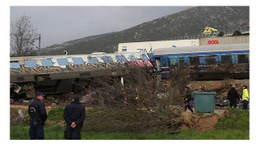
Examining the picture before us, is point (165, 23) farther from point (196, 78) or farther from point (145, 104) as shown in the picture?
point (145, 104)

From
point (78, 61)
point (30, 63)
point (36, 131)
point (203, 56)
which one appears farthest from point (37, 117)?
point (203, 56)

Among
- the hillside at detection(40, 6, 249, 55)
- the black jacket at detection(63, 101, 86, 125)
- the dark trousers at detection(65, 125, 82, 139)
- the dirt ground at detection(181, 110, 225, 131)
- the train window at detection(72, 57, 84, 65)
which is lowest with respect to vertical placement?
the dirt ground at detection(181, 110, 225, 131)

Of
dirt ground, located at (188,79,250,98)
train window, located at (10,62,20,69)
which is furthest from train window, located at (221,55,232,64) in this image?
train window, located at (10,62,20,69)

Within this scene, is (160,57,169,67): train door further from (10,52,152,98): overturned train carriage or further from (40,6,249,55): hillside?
(40,6,249,55): hillside

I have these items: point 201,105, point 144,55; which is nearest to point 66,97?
point 144,55

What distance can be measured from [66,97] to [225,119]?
15.7 metres

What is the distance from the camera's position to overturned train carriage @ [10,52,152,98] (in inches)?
→ 974

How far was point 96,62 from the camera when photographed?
90.6 ft

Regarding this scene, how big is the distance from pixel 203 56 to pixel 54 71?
37.4 ft

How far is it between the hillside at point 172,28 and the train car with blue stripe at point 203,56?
2688 inches

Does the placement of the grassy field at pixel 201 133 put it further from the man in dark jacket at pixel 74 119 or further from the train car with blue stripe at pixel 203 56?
the train car with blue stripe at pixel 203 56

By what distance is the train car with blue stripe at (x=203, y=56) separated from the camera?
26.8 meters

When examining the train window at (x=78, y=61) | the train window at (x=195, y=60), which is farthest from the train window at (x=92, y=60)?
the train window at (x=195, y=60)

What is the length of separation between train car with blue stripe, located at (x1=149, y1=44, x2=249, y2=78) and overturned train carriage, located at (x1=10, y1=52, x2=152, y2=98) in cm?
330
